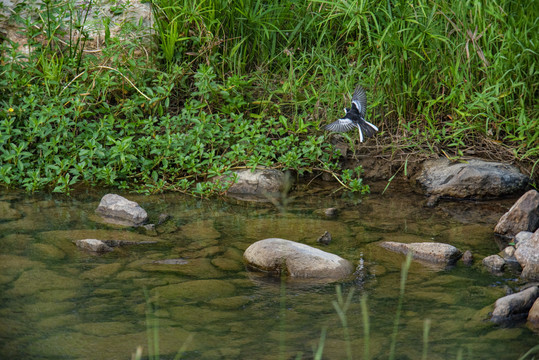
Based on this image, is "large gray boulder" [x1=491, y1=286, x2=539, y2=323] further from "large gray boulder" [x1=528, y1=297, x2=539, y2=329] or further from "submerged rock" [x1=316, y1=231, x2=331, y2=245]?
"submerged rock" [x1=316, y1=231, x2=331, y2=245]

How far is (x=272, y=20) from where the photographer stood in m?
5.92

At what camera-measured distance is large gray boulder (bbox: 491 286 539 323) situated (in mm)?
2744

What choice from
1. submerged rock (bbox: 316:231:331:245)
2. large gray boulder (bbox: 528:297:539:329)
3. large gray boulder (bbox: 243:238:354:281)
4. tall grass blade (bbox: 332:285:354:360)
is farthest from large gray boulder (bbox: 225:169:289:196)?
large gray boulder (bbox: 528:297:539:329)

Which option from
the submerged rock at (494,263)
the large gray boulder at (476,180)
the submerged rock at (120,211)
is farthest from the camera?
the large gray boulder at (476,180)

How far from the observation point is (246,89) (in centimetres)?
567

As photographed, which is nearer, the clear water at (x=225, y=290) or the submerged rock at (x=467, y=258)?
the clear water at (x=225, y=290)

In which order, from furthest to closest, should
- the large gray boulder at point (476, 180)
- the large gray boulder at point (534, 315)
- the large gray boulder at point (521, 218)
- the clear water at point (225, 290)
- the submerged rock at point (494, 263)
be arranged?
the large gray boulder at point (476, 180) → the large gray boulder at point (521, 218) → the submerged rock at point (494, 263) → the large gray boulder at point (534, 315) → the clear water at point (225, 290)

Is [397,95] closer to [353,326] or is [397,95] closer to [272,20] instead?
[272,20]

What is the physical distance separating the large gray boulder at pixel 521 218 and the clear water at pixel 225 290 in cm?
11

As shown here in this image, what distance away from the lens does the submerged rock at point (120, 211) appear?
4.04m

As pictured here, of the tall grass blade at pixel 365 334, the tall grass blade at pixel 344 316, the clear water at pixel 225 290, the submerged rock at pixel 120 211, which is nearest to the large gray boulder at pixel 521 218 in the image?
the clear water at pixel 225 290

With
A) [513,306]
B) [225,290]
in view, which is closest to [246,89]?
[225,290]

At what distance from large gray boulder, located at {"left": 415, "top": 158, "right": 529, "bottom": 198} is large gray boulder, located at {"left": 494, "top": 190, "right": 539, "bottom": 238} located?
75cm

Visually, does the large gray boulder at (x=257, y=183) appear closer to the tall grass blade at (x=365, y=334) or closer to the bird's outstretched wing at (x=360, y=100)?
the bird's outstretched wing at (x=360, y=100)
